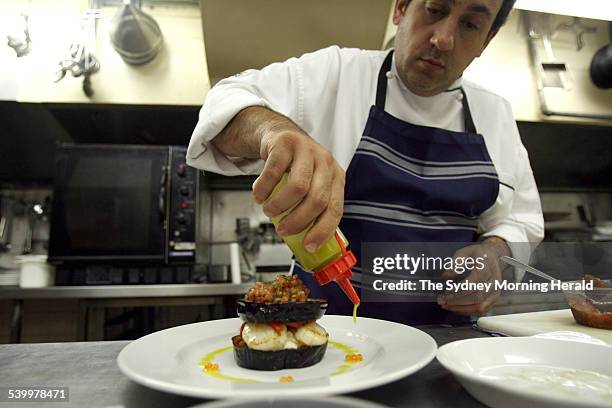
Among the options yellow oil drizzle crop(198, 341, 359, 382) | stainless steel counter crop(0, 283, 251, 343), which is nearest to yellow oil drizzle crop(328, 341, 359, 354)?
yellow oil drizzle crop(198, 341, 359, 382)

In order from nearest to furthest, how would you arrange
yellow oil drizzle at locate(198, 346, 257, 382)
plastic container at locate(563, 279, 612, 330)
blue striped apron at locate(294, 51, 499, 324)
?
yellow oil drizzle at locate(198, 346, 257, 382), plastic container at locate(563, 279, 612, 330), blue striped apron at locate(294, 51, 499, 324)

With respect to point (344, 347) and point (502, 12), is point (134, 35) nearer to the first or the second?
point (502, 12)

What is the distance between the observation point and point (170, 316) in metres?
2.60

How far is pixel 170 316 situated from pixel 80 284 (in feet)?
2.38

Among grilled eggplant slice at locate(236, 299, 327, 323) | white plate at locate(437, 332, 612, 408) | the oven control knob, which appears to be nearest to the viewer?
white plate at locate(437, 332, 612, 408)

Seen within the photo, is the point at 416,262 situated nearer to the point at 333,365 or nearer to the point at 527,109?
the point at 333,365

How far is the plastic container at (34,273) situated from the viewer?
6.53 ft

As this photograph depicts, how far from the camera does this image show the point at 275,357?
22.5 inches

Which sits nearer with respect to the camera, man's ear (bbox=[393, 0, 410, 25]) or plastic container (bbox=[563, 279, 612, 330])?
plastic container (bbox=[563, 279, 612, 330])

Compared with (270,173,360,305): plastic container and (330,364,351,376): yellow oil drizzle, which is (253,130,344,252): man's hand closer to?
(270,173,360,305): plastic container

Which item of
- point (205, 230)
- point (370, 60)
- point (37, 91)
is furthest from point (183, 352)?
point (37, 91)

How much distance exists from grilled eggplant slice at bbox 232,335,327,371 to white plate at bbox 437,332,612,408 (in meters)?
0.19

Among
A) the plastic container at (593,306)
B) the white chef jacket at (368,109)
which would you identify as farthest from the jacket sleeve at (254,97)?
the plastic container at (593,306)

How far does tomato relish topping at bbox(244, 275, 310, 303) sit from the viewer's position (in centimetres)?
64
